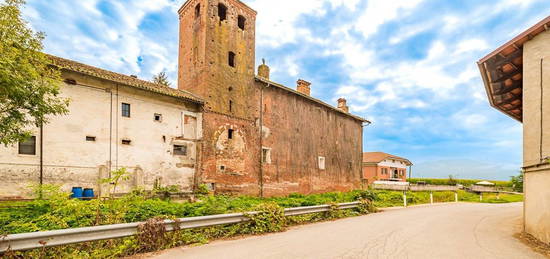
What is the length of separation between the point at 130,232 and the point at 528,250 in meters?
9.54

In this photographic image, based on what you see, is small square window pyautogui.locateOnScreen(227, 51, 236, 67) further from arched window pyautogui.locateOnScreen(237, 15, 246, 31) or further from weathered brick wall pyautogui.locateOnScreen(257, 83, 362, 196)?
weathered brick wall pyautogui.locateOnScreen(257, 83, 362, 196)

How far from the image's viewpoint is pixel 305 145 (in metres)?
27.1

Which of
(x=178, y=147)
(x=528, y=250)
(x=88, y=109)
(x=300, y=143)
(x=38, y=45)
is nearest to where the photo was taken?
(x=528, y=250)

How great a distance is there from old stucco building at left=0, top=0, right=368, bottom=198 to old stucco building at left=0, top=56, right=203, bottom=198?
47mm

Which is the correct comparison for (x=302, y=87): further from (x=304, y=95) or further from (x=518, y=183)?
(x=518, y=183)

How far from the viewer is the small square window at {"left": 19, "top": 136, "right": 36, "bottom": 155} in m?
13.0

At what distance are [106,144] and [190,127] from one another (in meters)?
5.04

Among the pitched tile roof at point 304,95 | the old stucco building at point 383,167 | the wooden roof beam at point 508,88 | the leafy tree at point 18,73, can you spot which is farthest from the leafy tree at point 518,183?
the leafy tree at point 18,73

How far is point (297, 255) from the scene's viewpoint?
613 centimetres

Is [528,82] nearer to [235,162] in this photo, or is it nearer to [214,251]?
[214,251]

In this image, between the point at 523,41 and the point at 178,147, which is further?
the point at 178,147

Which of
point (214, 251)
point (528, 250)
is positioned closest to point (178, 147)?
point (214, 251)

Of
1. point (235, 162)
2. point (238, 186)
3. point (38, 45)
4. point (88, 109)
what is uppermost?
point (38, 45)

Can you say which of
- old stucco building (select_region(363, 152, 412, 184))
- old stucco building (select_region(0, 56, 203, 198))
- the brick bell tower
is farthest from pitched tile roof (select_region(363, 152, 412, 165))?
old stucco building (select_region(0, 56, 203, 198))
